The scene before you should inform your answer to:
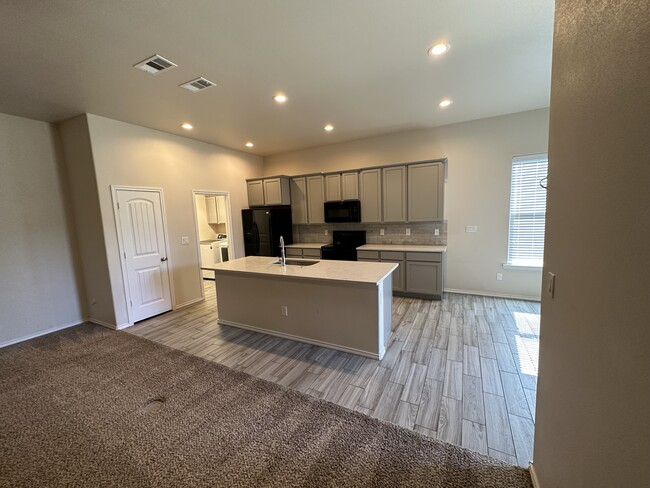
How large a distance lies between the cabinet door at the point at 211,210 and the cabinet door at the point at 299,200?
2.61 meters

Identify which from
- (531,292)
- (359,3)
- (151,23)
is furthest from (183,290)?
(531,292)

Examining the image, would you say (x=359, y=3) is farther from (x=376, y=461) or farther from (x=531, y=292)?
(x=531, y=292)

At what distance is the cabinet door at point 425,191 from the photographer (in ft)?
14.5

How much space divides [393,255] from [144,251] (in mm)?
4137

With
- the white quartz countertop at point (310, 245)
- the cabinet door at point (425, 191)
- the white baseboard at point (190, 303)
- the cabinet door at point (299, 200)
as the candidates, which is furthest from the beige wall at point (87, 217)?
the cabinet door at point (425, 191)

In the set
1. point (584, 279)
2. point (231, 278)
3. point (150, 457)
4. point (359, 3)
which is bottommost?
point (150, 457)

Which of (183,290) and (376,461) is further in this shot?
(183,290)

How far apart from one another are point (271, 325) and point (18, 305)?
11.3ft

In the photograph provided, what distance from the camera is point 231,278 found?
3.61m

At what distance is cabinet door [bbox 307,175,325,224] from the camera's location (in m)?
5.47

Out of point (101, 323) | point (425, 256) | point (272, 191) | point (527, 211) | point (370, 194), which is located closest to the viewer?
point (101, 323)

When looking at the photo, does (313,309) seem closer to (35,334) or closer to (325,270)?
(325,270)

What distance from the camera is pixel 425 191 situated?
4.52 meters

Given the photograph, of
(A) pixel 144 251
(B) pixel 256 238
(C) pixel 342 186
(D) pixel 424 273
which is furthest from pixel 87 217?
(D) pixel 424 273
